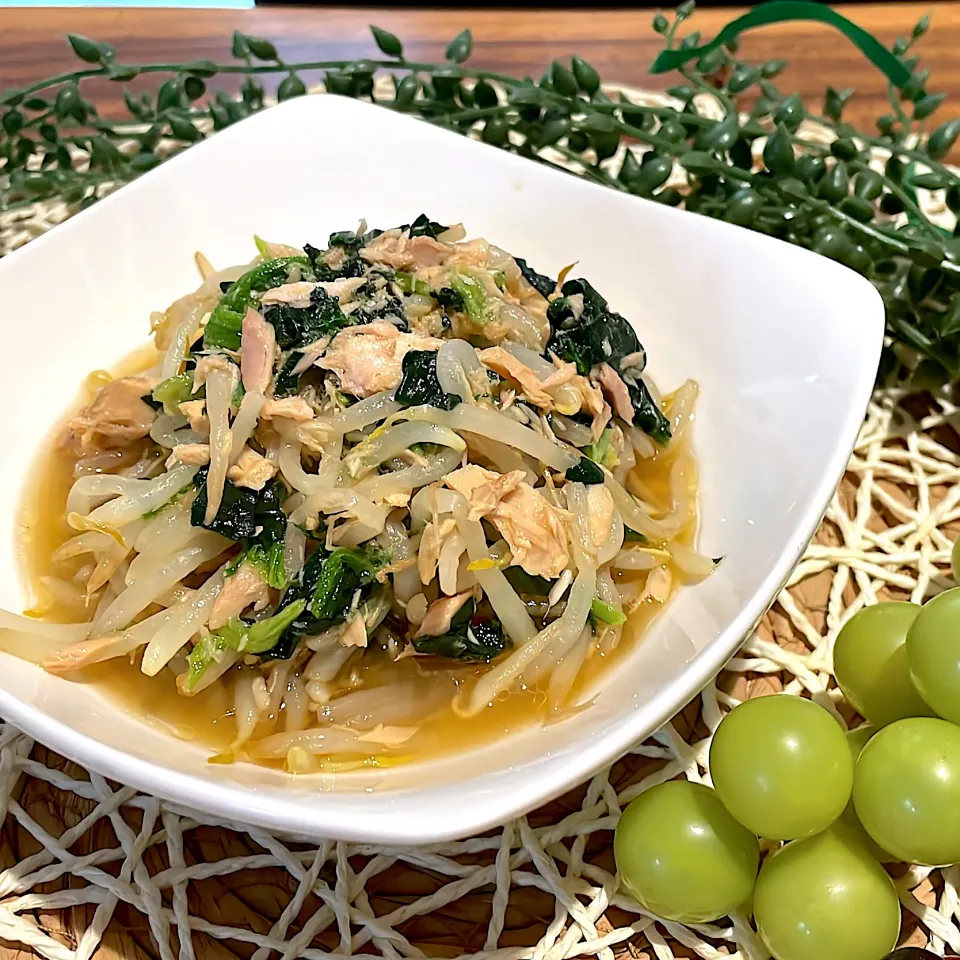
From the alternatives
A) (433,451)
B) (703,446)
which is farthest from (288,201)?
(703,446)

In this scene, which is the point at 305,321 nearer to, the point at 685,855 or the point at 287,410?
the point at 287,410

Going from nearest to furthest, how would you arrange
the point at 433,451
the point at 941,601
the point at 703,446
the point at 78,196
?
the point at 941,601, the point at 433,451, the point at 703,446, the point at 78,196

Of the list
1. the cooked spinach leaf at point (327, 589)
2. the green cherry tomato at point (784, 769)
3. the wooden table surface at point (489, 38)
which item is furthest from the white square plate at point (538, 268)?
the wooden table surface at point (489, 38)

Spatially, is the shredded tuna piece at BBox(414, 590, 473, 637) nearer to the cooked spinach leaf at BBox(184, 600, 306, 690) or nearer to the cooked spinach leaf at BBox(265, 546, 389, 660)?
the cooked spinach leaf at BBox(265, 546, 389, 660)

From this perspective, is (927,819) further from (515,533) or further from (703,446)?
(703,446)

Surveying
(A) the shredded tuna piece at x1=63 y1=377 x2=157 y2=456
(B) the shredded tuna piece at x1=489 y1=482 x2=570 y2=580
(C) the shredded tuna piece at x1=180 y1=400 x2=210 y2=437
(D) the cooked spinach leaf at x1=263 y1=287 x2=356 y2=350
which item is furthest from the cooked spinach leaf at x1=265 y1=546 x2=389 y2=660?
(A) the shredded tuna piece at x1=63 y1=377 x2=157 y2=456

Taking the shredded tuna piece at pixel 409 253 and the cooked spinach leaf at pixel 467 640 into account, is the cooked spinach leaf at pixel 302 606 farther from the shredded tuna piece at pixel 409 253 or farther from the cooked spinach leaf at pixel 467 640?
the shredded tuna piece at pixel 409 253
